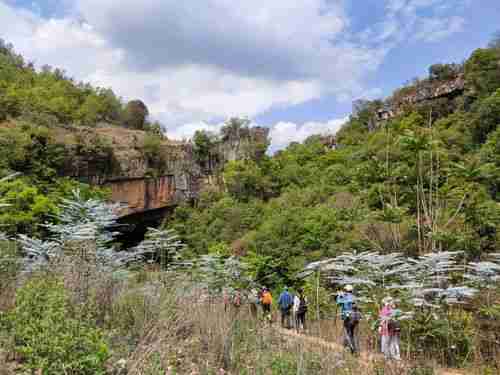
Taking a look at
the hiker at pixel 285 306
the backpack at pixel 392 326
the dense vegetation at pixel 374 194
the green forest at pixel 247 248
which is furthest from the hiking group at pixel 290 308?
the dense vegetation at pixel 374 194

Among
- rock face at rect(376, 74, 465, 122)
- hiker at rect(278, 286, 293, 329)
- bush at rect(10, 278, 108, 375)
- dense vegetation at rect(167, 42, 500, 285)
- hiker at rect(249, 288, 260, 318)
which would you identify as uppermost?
rock face at rect(376, 74, 465, 122)

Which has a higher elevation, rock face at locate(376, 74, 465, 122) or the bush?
rock face at locate(376, 74, 465, 122)

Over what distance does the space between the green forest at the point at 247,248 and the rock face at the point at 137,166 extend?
0.41m

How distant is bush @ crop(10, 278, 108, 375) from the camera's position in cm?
200

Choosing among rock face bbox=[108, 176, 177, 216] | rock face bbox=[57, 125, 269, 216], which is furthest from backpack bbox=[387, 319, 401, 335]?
rock face bbox=[108, 176, 177, 216]

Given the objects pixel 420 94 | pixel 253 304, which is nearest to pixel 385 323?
pixel 253 304

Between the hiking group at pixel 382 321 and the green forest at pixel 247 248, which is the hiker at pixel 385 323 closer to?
the hiking group at pixel 382 321

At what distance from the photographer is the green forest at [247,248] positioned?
101 inches

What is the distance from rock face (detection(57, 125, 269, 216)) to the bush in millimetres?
17134

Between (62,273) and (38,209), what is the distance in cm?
886

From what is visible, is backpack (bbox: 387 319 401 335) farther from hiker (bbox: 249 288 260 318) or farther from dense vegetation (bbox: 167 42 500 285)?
dense vegetation (bbox: 167 42 500 285)

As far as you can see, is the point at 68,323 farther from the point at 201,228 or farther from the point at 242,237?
the point at 201,228

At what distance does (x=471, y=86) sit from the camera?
2497cm

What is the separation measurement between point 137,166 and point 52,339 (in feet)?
68.9
